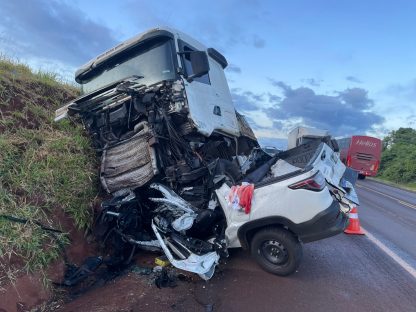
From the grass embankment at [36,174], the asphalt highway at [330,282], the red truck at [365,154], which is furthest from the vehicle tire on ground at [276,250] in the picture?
the red truck at [365,154]

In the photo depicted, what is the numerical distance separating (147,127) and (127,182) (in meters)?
0.78

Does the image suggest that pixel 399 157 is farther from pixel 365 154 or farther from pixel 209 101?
pixel 209 101

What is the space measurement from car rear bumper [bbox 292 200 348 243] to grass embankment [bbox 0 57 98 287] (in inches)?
106

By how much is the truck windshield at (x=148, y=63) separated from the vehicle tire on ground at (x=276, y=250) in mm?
2501

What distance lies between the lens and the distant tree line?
29.8m

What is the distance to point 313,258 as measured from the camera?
5.00 metres

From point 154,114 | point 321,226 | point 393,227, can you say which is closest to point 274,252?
point 321,226

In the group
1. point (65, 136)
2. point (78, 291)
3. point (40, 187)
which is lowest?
point (78, 291)

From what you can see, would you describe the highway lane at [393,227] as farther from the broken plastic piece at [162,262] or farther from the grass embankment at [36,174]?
the grass embankment at [36,174]

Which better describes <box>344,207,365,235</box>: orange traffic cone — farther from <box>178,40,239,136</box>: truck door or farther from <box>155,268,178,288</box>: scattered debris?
<box>155,268,178,288</box>: scattered debris

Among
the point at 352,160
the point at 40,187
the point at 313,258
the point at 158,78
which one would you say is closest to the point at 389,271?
the point at 313,258

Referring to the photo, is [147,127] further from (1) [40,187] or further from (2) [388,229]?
(2) [388,229]

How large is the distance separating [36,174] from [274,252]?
3094 mm

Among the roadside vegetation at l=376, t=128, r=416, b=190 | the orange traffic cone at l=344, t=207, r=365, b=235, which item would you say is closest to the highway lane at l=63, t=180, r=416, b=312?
the orange traffic cone at l=344, t=207, r=365, b=235
